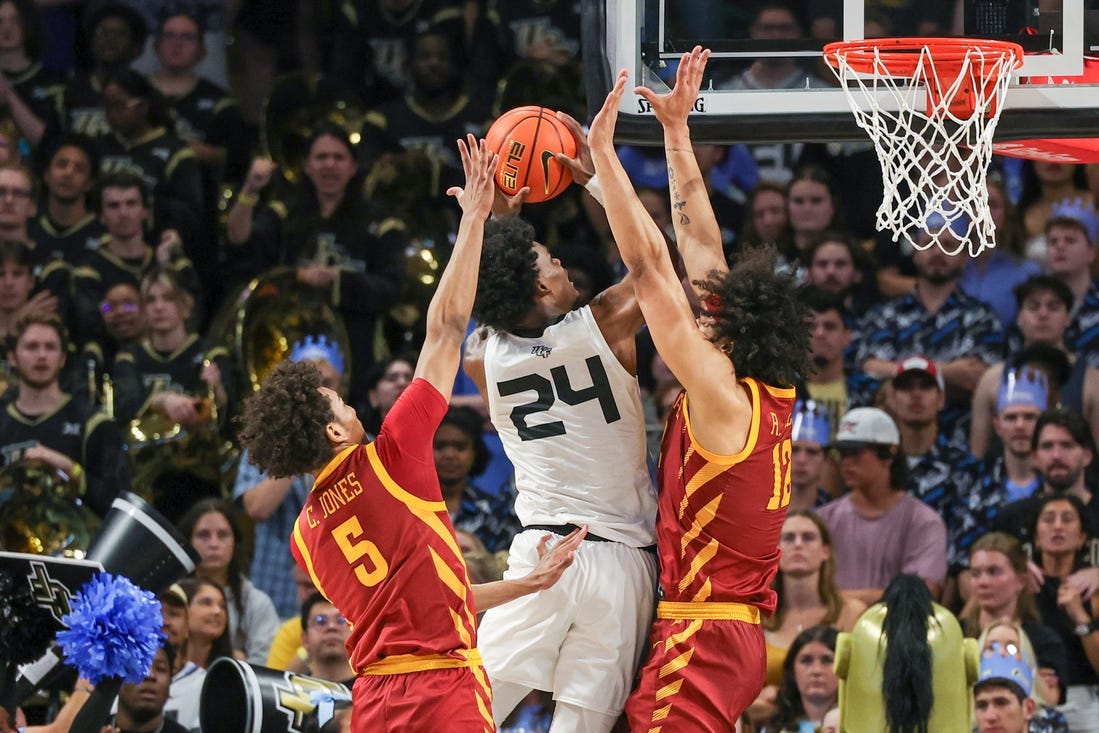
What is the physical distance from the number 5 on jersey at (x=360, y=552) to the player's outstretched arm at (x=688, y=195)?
4.59 ft

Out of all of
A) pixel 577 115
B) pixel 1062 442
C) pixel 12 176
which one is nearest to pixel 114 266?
pixel 12 176

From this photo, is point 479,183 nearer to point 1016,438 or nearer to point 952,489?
point 952,489

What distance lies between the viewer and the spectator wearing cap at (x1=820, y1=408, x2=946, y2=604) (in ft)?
Result: 27.8

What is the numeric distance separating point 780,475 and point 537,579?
0.85 metres

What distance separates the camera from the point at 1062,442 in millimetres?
8531

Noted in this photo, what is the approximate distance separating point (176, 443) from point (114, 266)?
140cm

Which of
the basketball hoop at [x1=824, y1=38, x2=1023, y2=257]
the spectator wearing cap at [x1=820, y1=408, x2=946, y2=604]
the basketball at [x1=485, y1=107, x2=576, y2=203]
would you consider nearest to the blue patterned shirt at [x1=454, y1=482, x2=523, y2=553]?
the spectator wearing cap at [x1=820, y1=408, x2=946, y2=604]

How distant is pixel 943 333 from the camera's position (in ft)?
30.5

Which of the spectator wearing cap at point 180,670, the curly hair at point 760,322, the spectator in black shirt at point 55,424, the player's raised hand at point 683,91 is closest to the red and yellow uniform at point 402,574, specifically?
the curly hair at point 760,322

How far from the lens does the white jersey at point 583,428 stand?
244 inches

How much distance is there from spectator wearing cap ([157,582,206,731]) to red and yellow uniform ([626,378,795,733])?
284 centimetres

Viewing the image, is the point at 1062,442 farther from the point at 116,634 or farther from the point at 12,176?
the point at 12,176

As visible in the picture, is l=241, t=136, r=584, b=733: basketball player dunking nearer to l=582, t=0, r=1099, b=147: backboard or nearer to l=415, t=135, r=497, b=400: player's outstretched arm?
l=415, t=135, r=497, b=400: player's outstretched arm

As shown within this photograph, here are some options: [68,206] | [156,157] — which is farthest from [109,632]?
[156,157]
